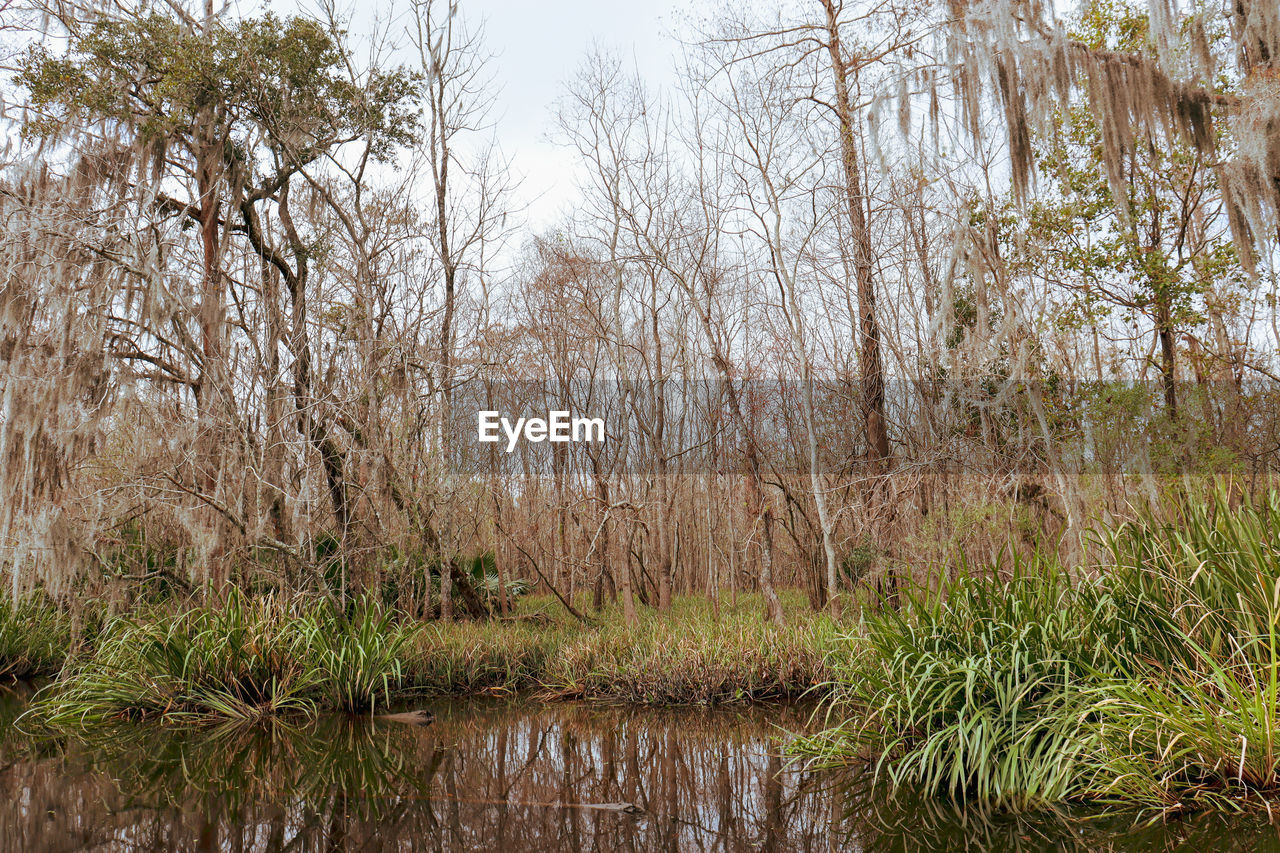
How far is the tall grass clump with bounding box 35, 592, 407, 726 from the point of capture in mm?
6387

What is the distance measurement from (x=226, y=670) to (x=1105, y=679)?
649cm

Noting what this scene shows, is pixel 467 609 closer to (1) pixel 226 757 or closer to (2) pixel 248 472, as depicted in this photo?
(2) pixel 248 472

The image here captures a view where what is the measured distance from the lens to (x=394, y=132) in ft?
30.0

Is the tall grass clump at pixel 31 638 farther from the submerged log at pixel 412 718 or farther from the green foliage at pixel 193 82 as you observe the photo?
the green foliage at pixel 193 82

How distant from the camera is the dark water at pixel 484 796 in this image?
3744 millimetres

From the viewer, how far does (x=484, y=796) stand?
15.3ft

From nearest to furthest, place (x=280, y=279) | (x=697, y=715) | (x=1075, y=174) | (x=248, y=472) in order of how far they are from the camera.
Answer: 1. (x=697, y=715)
2. (x=248, y=472)
3. (x=1075, y=174)
4. (x=280, y=279)

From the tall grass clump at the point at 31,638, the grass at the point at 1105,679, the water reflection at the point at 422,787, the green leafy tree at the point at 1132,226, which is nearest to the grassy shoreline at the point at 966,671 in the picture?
the grass at the point at 1105,679

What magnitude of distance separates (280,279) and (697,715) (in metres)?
6.89

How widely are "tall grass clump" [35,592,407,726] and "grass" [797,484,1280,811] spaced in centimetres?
410

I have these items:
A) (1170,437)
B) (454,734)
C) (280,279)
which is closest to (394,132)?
(280,279)

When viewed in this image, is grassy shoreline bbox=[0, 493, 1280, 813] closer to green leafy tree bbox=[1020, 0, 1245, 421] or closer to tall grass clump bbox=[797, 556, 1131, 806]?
tall grass clump bbox=[797, 556, 1131, 806]

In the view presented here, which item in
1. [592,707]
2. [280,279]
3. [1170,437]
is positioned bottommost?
[592,707]

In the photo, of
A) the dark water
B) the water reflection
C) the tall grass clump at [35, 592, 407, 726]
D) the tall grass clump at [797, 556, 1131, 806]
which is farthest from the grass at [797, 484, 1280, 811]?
the tall grass clump at [35, 592, 407, 726]
